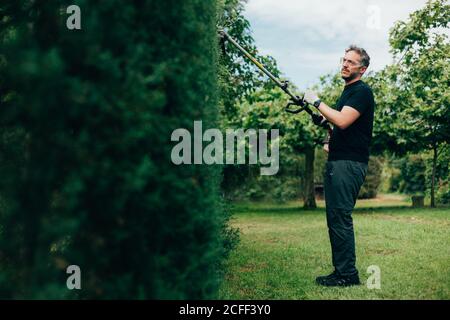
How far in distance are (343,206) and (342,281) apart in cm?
82

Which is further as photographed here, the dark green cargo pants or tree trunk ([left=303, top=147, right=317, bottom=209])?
tree trunk ([left=303, top=147, right=317, bottom=209])

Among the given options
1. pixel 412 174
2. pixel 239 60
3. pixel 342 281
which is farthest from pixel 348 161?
pixel 412 174

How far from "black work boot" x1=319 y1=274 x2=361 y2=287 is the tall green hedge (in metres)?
2.27

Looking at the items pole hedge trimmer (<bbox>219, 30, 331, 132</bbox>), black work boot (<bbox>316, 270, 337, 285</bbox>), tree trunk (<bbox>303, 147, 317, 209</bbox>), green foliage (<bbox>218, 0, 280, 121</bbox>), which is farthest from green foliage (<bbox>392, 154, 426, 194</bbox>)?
black work boot (<bbox>316, 270, 337, 285</bbox>)

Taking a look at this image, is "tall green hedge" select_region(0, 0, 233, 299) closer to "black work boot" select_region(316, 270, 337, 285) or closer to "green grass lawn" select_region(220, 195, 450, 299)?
"green grass lawn" select_region(220, 195, 450, 299)

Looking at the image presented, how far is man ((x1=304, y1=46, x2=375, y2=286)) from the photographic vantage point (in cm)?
477

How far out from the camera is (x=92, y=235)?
235cm

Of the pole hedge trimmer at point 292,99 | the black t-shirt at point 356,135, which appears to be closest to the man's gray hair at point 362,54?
the black t-shirt at point 356,135

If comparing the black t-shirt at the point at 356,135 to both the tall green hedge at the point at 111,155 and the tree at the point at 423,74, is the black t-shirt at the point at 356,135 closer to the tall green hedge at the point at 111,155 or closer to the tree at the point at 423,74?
the tall green hedge at the point at 111,155

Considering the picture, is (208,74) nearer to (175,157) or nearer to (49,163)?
(175,157)

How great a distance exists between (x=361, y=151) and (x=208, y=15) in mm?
2410

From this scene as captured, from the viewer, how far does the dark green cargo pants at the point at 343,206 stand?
4785 millimetres

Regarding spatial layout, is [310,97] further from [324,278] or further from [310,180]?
[310,180]
